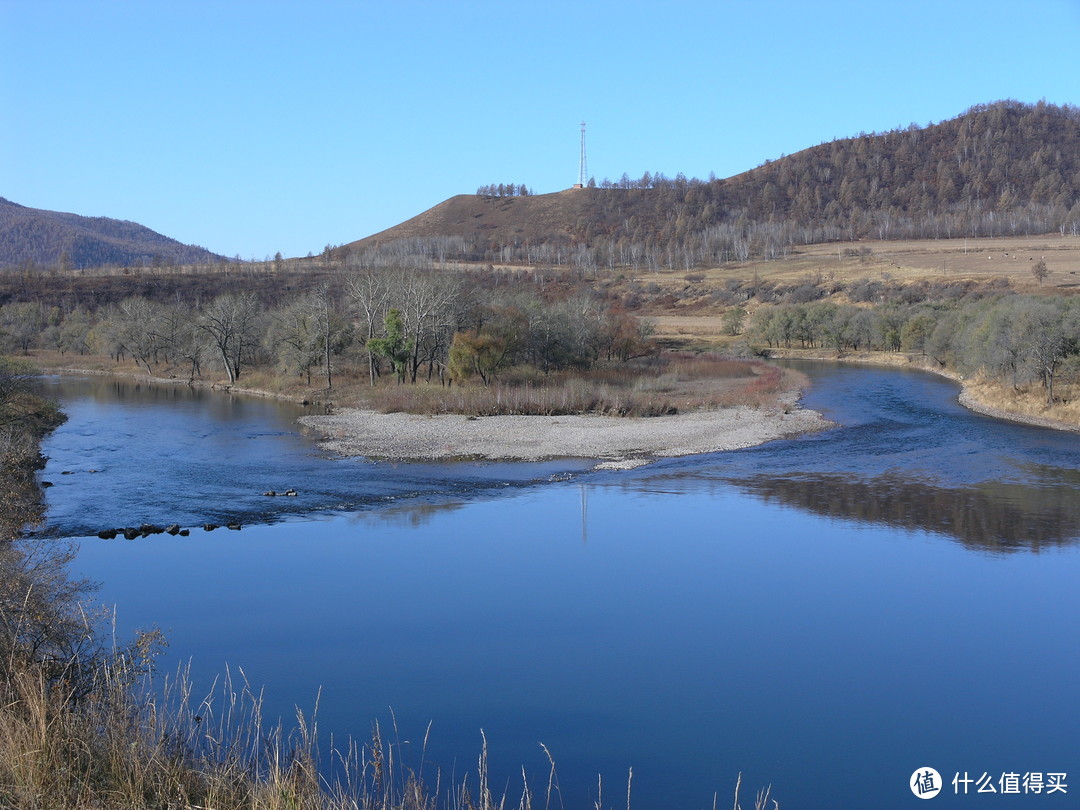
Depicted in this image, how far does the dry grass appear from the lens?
40.7 m

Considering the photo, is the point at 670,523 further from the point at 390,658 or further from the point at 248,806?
the point at 248,806

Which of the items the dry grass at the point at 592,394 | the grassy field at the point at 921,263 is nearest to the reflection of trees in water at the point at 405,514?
the dry grass at the point at 592,394

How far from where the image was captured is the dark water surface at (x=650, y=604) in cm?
1125

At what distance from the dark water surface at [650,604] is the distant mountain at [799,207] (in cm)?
11906

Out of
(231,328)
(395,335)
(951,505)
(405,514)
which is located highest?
(231,328)

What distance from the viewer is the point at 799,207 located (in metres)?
179

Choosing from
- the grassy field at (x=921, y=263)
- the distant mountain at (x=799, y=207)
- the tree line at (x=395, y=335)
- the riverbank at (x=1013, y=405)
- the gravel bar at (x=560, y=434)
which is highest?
the distant mountain at (x=799, y=207)

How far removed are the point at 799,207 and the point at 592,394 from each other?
149 m

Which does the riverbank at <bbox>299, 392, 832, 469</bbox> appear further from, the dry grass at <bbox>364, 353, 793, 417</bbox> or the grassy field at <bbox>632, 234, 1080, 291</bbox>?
the grassy field at <bbox>632, 234, 1080, 291</bbox>

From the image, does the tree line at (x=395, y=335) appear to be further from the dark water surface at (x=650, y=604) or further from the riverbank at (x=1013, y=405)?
the riverbank at (x=1013, y=405)

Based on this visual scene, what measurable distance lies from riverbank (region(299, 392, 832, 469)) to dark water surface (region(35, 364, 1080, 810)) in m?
2.02

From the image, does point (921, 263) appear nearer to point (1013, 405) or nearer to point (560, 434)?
point (1013, 405)

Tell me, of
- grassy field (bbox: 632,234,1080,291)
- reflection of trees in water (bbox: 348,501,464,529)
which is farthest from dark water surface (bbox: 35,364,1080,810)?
grassy field (bbox: 632,234,1080,291)

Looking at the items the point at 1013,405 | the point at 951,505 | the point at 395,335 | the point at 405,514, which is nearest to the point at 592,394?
the point at 395,335
